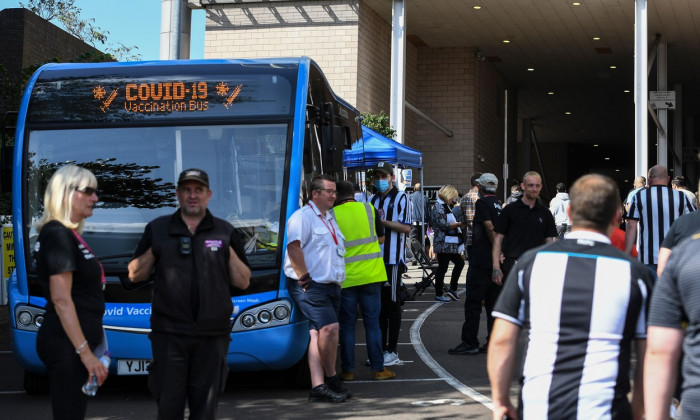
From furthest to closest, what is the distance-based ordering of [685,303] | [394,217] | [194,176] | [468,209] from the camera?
[468,209]
[394,217]
[194,176]
[685,303]

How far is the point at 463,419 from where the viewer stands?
7629 mm

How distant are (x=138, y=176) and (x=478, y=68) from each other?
27.4 m

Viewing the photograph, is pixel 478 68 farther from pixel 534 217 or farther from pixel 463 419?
pixel 463 419

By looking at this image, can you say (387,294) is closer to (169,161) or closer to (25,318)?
(169,161)

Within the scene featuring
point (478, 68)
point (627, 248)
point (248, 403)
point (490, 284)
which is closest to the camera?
point (248, 403)

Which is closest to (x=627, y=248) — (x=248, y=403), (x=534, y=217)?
(x=534, y=217)

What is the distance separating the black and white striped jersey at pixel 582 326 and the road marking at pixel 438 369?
445 cm

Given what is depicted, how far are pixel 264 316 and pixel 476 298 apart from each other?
3304mm

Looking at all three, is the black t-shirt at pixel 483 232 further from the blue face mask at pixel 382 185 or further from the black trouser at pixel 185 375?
the black trouser at pixel 185 375

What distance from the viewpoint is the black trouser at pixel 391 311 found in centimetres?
1032

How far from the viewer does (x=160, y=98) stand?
30.4ft

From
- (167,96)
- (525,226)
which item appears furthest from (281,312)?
(525,226)

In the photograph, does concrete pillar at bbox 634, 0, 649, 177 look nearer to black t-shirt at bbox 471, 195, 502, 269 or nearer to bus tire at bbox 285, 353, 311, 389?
black t-shirt at bbox 471, 195, 502, 269

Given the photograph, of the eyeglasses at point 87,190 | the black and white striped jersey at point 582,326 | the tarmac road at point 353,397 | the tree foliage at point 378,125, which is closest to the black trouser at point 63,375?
the eyeglasses at point 87,190
